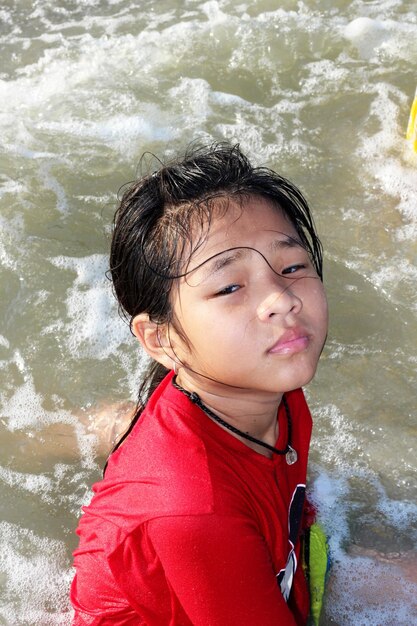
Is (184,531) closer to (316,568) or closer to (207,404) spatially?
(207,404)

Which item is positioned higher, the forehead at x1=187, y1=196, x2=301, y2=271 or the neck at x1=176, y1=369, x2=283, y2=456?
the forehead at x1=187, y1=196, x2=301, y2=271

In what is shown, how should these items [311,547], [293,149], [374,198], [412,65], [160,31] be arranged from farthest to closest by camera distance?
[160,31]
[412,65]
[293,149]
[374,198]
[311,547]

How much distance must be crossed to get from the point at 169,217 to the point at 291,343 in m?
0.44

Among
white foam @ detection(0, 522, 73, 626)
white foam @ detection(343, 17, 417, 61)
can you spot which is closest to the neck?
white foam @ detection(0, 522, 73, 626)

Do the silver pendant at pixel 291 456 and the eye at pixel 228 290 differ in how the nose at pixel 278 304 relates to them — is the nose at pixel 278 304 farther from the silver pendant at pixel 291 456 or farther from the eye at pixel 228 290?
the silver pendant at pixel 291 456

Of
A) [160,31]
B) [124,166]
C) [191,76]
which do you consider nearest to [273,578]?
[124,166]

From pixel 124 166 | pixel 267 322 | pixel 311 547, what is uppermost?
pixel 267 322

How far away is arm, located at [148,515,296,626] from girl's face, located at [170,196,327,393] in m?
0.34

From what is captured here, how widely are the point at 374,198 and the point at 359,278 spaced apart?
1.68 ft

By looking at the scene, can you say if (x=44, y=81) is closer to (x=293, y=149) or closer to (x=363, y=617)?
(x=293, y=149)

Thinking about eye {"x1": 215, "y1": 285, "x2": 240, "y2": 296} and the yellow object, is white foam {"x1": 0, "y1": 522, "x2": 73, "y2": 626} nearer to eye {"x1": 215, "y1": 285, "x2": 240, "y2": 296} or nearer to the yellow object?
eye {"x1": 215, "y1": 285, "x2": 240, "y2": 296}

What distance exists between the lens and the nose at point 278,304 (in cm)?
187

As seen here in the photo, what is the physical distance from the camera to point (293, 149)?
4055 millimetres

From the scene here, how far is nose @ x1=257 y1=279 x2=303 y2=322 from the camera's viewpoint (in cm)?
187
